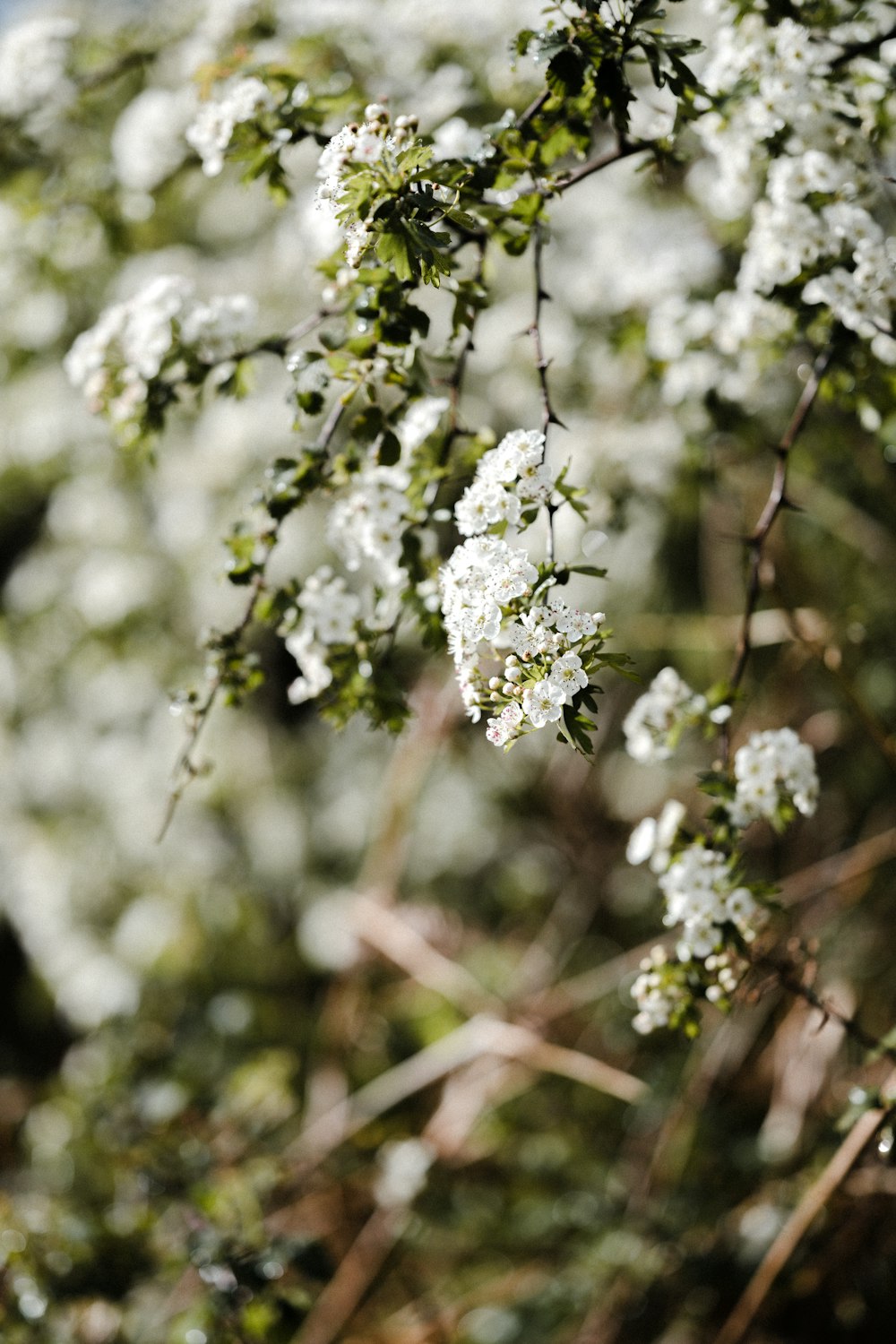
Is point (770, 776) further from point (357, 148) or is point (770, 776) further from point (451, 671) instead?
point (451, 671)

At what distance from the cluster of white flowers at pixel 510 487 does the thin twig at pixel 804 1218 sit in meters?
0.82

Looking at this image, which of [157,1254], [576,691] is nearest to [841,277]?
[576,691]

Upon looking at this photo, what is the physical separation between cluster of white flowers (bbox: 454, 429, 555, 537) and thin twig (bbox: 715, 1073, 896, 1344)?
817 millimetres

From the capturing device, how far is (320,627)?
131 centimetres

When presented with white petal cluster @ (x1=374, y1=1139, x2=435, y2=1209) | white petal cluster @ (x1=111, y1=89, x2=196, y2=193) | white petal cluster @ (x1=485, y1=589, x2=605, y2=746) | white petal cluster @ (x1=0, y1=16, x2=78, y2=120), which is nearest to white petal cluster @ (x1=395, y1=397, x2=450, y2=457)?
white petal cluster @ (x1=485, y1=589, x2=605, y2=746)

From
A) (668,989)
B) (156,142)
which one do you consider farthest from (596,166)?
(156,142)

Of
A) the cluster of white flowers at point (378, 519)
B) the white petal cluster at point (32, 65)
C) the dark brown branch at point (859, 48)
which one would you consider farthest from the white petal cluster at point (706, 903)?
the white petal cluster at point (32, 65)

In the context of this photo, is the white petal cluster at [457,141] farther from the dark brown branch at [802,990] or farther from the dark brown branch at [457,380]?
the dark brown branch at [802,990]

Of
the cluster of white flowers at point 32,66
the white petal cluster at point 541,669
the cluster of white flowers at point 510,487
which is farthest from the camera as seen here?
the cluster of white flowers at point 32,66

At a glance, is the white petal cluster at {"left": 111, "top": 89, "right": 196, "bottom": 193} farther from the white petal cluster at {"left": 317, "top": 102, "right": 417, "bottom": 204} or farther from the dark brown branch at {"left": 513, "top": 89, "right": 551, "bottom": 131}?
the white petal cluster at {"left": 317, "top": 102, "right": 417, "bottom": 204}

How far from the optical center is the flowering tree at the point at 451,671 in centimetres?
124

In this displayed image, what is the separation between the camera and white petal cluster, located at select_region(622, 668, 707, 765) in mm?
1352

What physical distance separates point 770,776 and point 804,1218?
665mm

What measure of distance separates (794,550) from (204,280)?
1.92 metres
